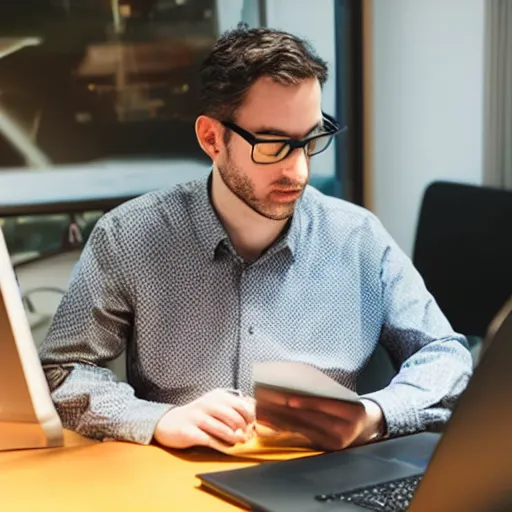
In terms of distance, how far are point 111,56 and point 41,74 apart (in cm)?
20

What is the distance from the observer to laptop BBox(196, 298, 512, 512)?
985mm

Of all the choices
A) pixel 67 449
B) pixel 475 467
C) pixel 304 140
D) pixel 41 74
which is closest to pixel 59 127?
pixel 41 74

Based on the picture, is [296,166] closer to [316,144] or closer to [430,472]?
[316,144]

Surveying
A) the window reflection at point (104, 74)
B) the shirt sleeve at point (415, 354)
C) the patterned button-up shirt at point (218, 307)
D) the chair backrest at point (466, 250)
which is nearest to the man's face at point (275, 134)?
the patterned button-up shirt at point (218, 307)

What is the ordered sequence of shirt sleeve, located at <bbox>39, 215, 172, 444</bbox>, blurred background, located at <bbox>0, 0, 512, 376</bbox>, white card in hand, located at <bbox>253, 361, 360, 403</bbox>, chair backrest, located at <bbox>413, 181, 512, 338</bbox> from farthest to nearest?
blurred background, located at <bbox>0, 0, 512, 376</bbox> → chair backrest, located at <bbox>413, 181, 512, 338</bbox> → shirt sleeve, located at <bbox>39, 215, 172, 444</bbox> → white card in hand, located at <bbox>253, 361, 360, 403</bbox>

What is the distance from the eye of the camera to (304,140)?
169 centimetres

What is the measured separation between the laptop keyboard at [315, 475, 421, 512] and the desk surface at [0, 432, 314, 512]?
0.14 metres

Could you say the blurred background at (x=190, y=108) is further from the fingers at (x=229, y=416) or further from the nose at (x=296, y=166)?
the fingers at (x=229, y=416)

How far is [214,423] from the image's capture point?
1.45m

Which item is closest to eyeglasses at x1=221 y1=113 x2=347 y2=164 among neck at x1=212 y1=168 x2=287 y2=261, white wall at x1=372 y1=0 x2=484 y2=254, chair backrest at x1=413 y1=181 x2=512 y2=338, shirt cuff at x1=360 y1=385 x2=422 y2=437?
neck at x1=212 y1=168 x2=287 y2=261

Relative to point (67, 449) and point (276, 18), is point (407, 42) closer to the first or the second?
point (276, 18)

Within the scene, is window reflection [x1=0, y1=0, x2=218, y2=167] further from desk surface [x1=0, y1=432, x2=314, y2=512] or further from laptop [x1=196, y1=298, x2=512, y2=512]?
laptop [x1=196, y1=298, x2=512, y2=512]

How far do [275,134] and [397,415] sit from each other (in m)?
0.51

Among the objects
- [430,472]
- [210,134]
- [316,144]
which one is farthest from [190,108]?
[430,472]
